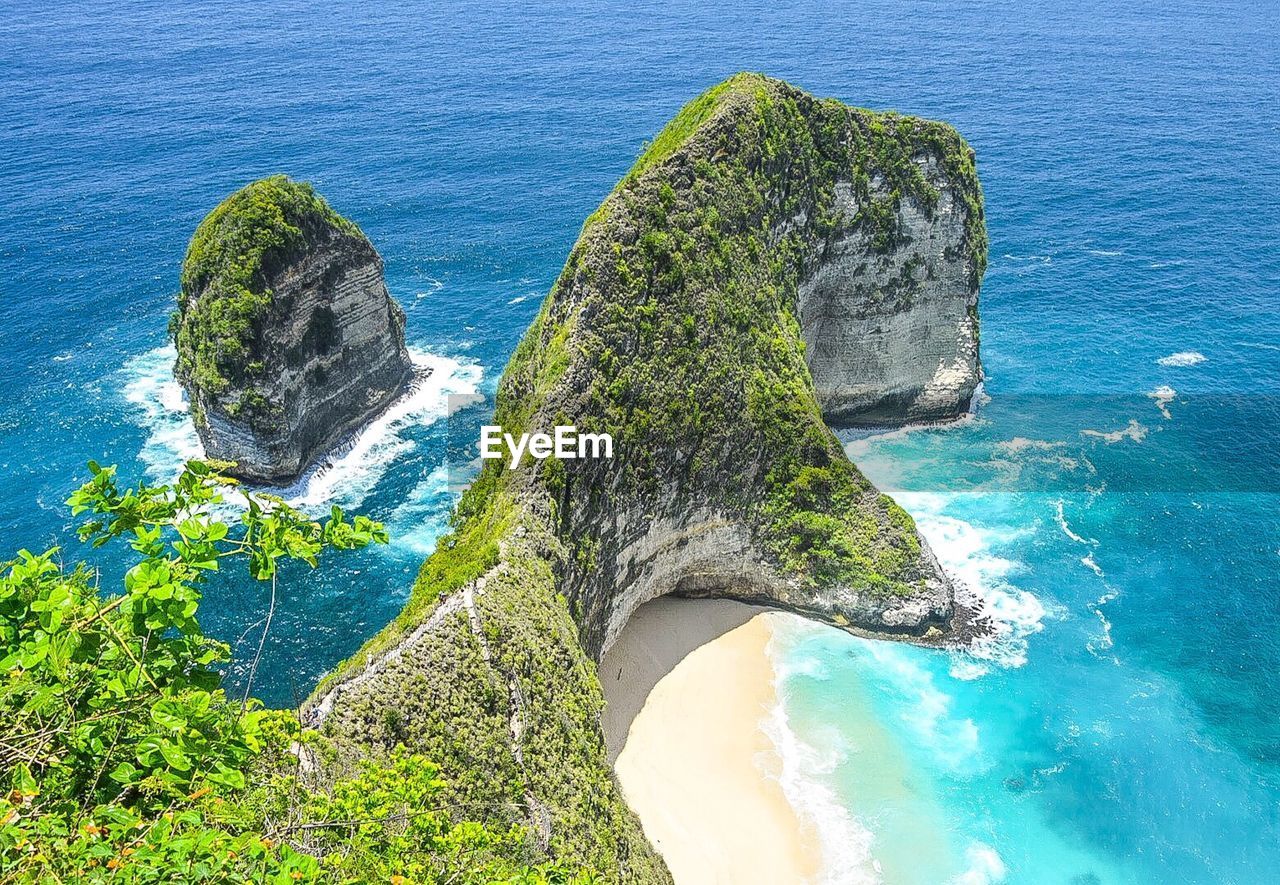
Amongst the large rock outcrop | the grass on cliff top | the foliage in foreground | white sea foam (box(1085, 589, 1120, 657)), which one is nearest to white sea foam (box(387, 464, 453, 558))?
the large rock outcrop

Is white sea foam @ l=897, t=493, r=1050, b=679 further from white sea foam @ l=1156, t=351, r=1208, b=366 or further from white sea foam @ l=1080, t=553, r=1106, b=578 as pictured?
white sea foam @ l=1156, t=351, r=1208, b=366

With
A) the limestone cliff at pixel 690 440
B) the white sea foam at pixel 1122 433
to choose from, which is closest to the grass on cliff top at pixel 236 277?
the limestone cliff at pixel 690 440

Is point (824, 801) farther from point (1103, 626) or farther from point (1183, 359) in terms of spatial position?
point (1183, 359)

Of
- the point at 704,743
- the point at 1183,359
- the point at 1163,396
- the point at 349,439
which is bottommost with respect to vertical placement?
the point at 704,743

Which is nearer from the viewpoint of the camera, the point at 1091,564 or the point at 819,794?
the point at 819,794

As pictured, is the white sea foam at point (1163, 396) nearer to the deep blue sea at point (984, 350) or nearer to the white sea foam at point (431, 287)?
the deep blue sea at point (984, 350)

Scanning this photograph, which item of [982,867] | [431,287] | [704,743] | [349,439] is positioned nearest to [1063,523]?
[982,867]
